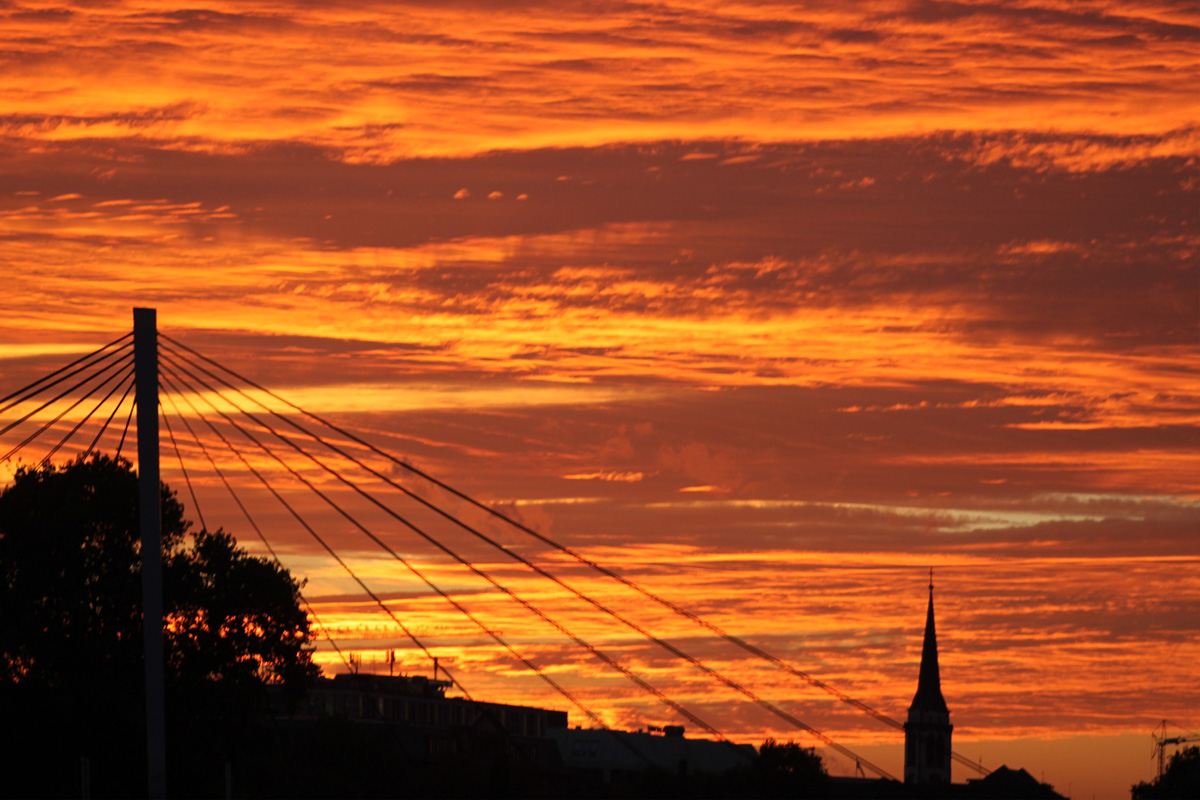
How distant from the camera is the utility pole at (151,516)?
1933 inches

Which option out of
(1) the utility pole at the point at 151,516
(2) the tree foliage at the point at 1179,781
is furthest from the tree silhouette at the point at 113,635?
(2) the tree foliage at the point at 1179,781

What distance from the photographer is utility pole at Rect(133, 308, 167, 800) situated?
49.1m

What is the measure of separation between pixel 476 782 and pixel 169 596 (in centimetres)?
7412

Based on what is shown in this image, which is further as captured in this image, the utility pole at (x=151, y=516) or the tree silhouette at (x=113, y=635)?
the tree silhouette at (x=113, y=635)

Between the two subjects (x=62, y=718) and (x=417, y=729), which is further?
(x=417, y=729)

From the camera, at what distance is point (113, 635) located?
73.1 meters

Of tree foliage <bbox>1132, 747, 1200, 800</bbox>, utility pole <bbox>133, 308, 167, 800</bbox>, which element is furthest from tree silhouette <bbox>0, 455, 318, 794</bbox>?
tree foliage <bbox>1132, 747, 1200, 800</bbox>

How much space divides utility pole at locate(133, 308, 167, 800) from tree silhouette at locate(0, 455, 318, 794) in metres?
20.4

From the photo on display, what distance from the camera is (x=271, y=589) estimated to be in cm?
7562

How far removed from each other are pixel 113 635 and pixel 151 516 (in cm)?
2457

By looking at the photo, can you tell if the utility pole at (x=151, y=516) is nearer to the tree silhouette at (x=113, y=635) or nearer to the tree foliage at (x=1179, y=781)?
the tree silhouette at (x=113, y=635)

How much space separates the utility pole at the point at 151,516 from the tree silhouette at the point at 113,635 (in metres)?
20.4

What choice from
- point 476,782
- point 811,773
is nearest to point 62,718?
point 476,782

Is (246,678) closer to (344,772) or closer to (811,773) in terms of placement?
(344,772)
